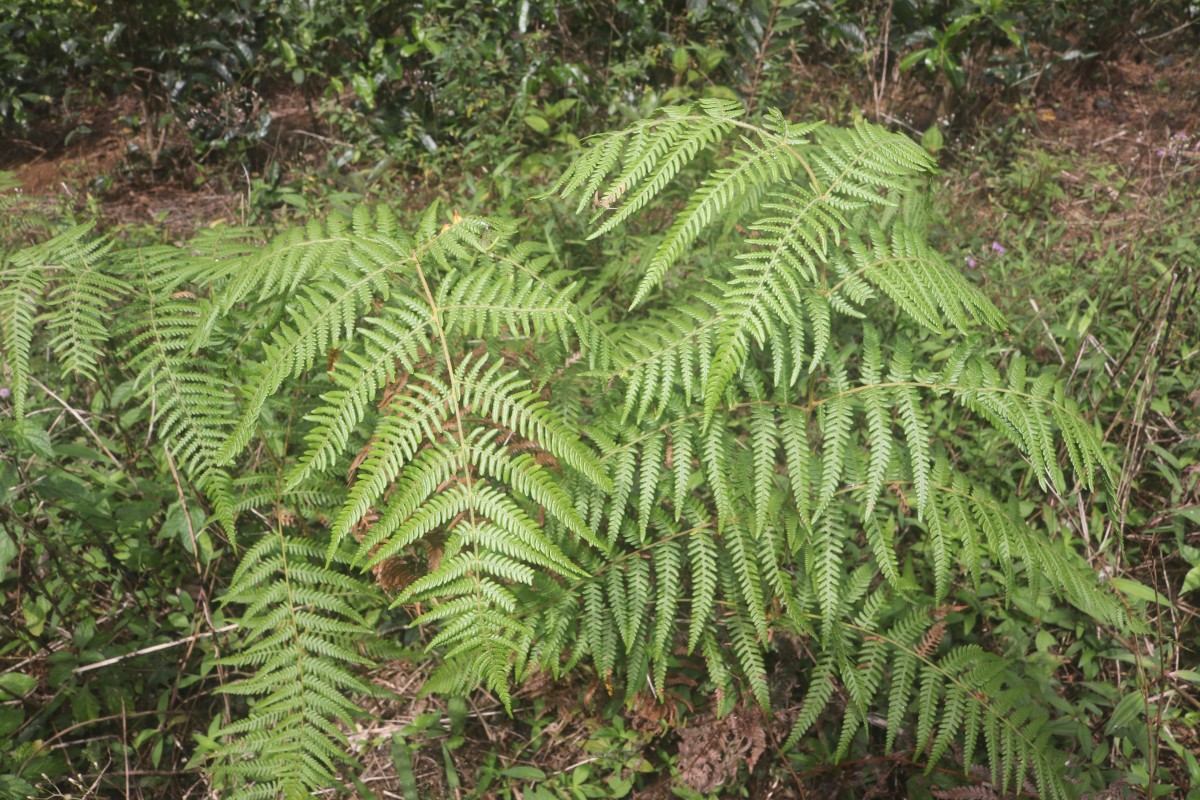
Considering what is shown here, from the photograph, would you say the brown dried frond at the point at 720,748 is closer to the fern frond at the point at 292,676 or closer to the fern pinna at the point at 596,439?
the fern pinna at the point at 596,439

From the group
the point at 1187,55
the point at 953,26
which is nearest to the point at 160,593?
the point at 953,26

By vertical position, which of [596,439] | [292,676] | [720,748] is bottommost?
[720,748]

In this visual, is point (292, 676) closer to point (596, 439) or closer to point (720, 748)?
point (596, 439)

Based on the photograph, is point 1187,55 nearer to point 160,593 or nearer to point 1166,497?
point 1166,497

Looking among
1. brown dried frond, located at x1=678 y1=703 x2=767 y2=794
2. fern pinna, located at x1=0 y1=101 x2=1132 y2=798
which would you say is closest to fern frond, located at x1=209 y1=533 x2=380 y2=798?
fern pinna, located at x1=0 y1=101 x2=1132 y2=798

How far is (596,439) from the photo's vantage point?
1.64 metres

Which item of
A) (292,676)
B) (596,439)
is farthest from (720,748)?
(292,676)

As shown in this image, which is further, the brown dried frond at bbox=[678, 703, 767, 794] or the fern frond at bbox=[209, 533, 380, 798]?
the brown dried frond at bbox=[678, 703, 767, 794]

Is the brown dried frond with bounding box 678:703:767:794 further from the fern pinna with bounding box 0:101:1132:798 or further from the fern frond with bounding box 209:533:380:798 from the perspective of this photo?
the fern frond with bounding box 209:533:380:798

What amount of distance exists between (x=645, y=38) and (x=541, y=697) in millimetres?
3541

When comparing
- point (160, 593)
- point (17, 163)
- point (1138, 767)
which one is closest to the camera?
point (1138, 767)

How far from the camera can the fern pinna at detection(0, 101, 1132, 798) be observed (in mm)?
1435

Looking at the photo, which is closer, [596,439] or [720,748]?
[596,439]

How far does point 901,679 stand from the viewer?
184 cm
